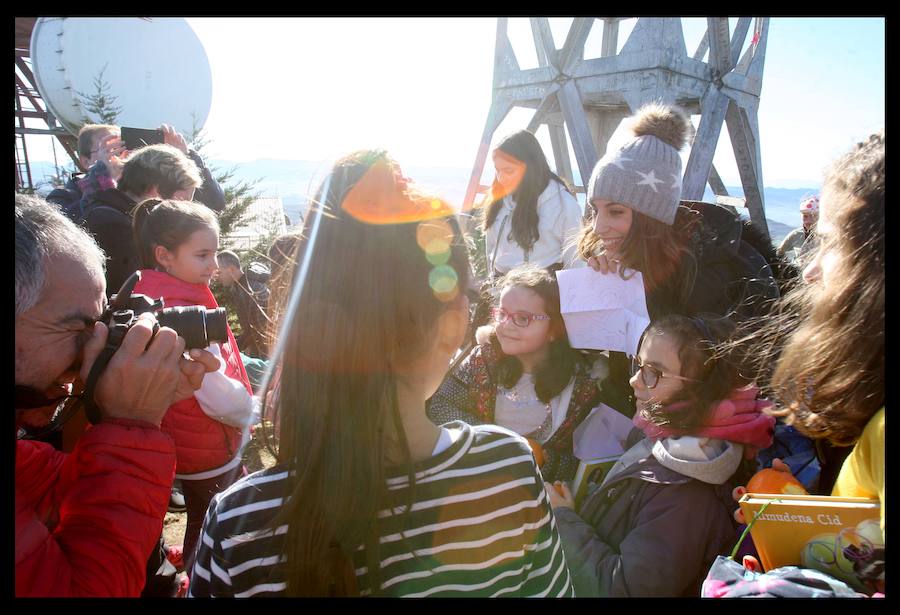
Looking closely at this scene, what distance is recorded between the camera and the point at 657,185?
7.37 feet

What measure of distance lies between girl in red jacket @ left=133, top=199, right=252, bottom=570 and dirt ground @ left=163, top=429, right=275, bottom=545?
1.98ft

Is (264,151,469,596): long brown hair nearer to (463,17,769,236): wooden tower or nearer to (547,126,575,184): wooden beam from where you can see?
(463,17,769,236): wooden tower

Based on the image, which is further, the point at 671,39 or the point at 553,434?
the point at 671,39

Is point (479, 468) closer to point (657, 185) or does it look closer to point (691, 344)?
point (691, 344)

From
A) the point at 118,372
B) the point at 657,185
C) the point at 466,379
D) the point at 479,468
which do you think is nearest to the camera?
the point at 479,468

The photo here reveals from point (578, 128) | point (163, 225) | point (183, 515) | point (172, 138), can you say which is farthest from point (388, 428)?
point (578, 128)

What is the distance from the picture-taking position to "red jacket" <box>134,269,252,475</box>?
222 cm

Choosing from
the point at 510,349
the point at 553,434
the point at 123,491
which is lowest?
the point at 553,434

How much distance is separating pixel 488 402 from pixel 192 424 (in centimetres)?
126

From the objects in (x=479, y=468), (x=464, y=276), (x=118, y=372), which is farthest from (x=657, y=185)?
(x=118, y=372)

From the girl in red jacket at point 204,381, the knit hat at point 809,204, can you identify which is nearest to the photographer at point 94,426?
the girl in red jacket at point 204,381

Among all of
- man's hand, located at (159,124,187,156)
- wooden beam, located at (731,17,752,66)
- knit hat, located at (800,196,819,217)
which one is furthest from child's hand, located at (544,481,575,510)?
wooden beam, located at (731,17,752,66)

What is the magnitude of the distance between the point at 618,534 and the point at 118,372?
1482mm

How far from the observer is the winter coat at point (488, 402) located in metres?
2.27
